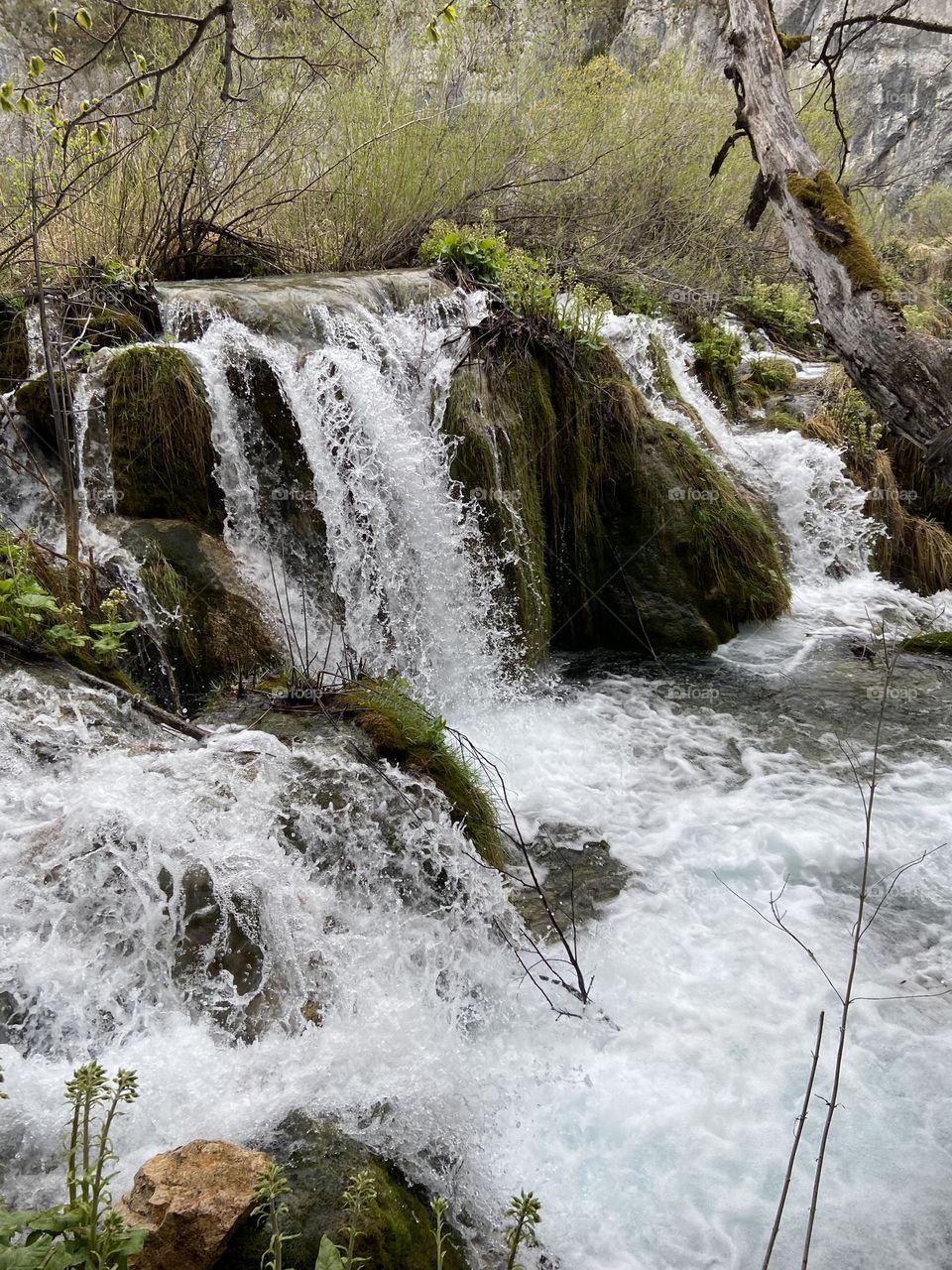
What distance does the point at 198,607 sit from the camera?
4.12 metres

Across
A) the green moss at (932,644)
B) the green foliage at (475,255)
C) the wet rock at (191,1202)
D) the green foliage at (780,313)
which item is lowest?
the wet rock at (191,1202)

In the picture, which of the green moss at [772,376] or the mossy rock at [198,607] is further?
the green moss at [772,376]

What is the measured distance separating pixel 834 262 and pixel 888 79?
68.0 ft

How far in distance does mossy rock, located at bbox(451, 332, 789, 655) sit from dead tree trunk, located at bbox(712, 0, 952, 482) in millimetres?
2072

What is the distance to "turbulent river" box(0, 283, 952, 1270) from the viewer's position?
221 cm

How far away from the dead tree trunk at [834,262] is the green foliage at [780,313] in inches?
268

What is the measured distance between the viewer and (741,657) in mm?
5941

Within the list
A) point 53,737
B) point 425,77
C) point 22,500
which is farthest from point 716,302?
point 53,737

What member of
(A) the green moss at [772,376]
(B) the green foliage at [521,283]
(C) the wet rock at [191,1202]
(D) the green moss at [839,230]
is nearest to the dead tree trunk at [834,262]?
(D) the green moss at [839,230]

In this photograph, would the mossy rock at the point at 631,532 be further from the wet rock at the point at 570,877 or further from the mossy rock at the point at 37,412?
the mossy rock at the point at 37,412

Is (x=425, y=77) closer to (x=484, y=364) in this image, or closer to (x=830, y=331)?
(x=484, y=364)

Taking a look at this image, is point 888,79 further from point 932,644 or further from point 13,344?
point 13,344

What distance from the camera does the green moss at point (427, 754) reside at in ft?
11.2

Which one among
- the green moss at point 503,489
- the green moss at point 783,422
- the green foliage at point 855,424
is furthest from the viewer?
the green moss at point 783,422
